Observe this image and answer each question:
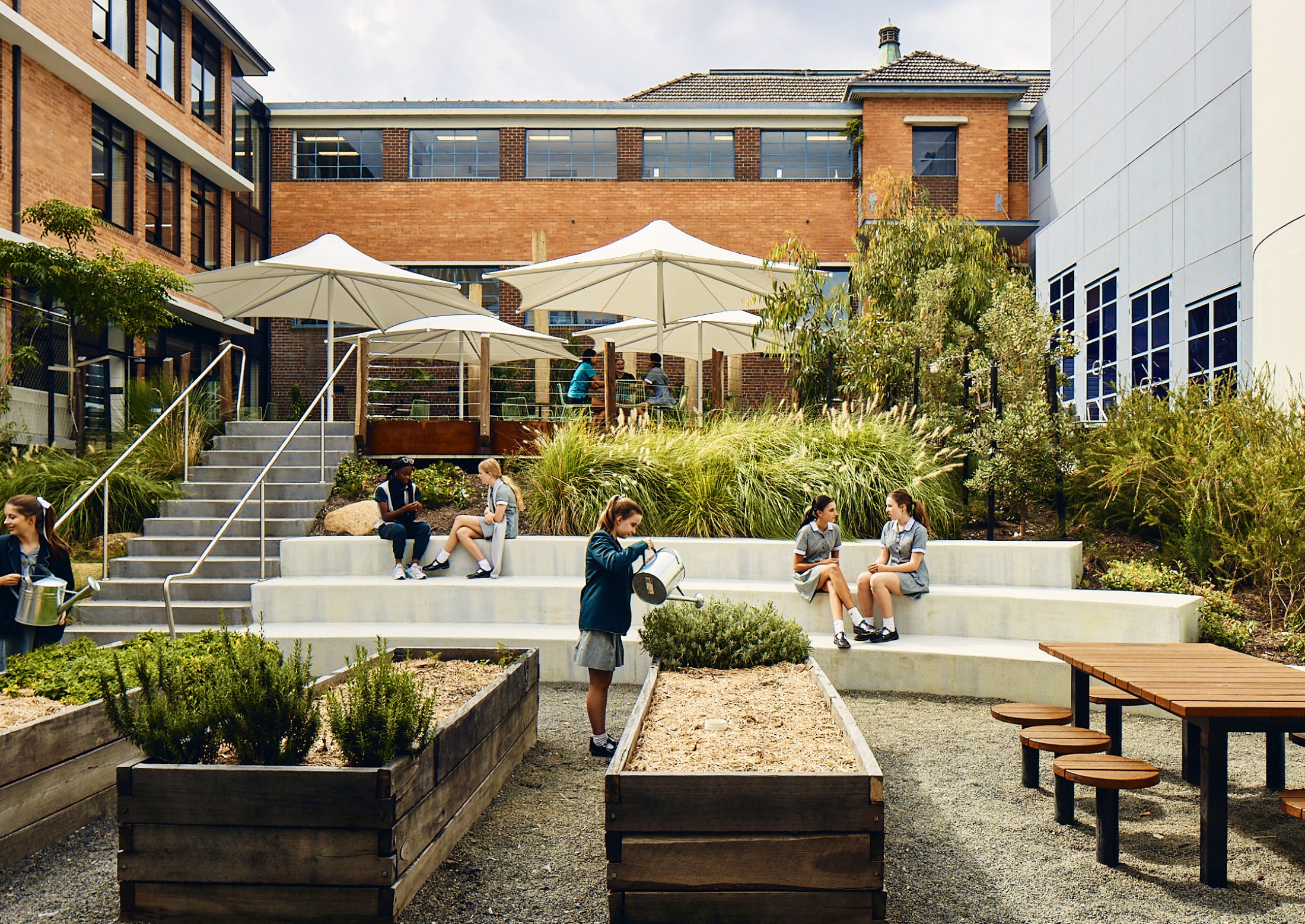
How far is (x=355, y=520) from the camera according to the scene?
32.6 feet

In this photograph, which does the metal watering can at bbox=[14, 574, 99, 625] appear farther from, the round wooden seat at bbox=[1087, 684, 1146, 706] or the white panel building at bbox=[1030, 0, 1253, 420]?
the white panel building at bbox=[1030, 0, 1253, 420]

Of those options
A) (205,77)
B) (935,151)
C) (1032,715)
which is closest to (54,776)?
(1032,715)

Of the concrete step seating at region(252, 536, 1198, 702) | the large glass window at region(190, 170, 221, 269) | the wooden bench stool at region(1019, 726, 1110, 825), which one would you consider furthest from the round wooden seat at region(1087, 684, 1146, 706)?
the large glass window at region(190, 170, 221, 269)

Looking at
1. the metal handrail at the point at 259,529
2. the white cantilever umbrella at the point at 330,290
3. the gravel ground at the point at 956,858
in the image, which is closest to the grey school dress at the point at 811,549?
the gravel ground at the point at 956,858

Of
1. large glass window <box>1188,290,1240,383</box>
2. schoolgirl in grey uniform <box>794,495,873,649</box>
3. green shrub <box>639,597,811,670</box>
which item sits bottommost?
green shrub <box>639,597,811,670</box>

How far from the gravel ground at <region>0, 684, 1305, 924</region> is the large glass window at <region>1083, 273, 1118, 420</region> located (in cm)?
1379

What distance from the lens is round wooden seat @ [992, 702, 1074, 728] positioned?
520 cm

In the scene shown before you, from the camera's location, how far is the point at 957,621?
7.96 meters

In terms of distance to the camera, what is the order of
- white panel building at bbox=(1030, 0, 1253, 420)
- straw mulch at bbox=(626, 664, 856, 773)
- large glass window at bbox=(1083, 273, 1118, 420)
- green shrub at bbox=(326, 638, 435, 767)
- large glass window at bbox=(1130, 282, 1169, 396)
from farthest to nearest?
large glass window at bbox=(1083, 273, 1118, 420) → large glass window at bbox=(1130, 282, 1169, 396) → white panel building at bbox=(1030, 0, 1253, 420) → straw mulch at bbox=(626, 664, 856, 773) → green shrub at bbox=(326, 638, 435, 767)

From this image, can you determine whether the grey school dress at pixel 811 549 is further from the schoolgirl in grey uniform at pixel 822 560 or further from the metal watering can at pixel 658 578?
the metal watering can at pixel 658 578

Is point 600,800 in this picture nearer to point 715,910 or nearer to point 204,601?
point 715,910

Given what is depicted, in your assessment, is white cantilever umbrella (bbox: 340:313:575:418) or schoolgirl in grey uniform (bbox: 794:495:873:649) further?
white cantilever umbrella (bbox: 340:313:575:418)

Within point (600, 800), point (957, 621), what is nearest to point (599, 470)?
point (957, 621)

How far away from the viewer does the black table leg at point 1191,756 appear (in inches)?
205
